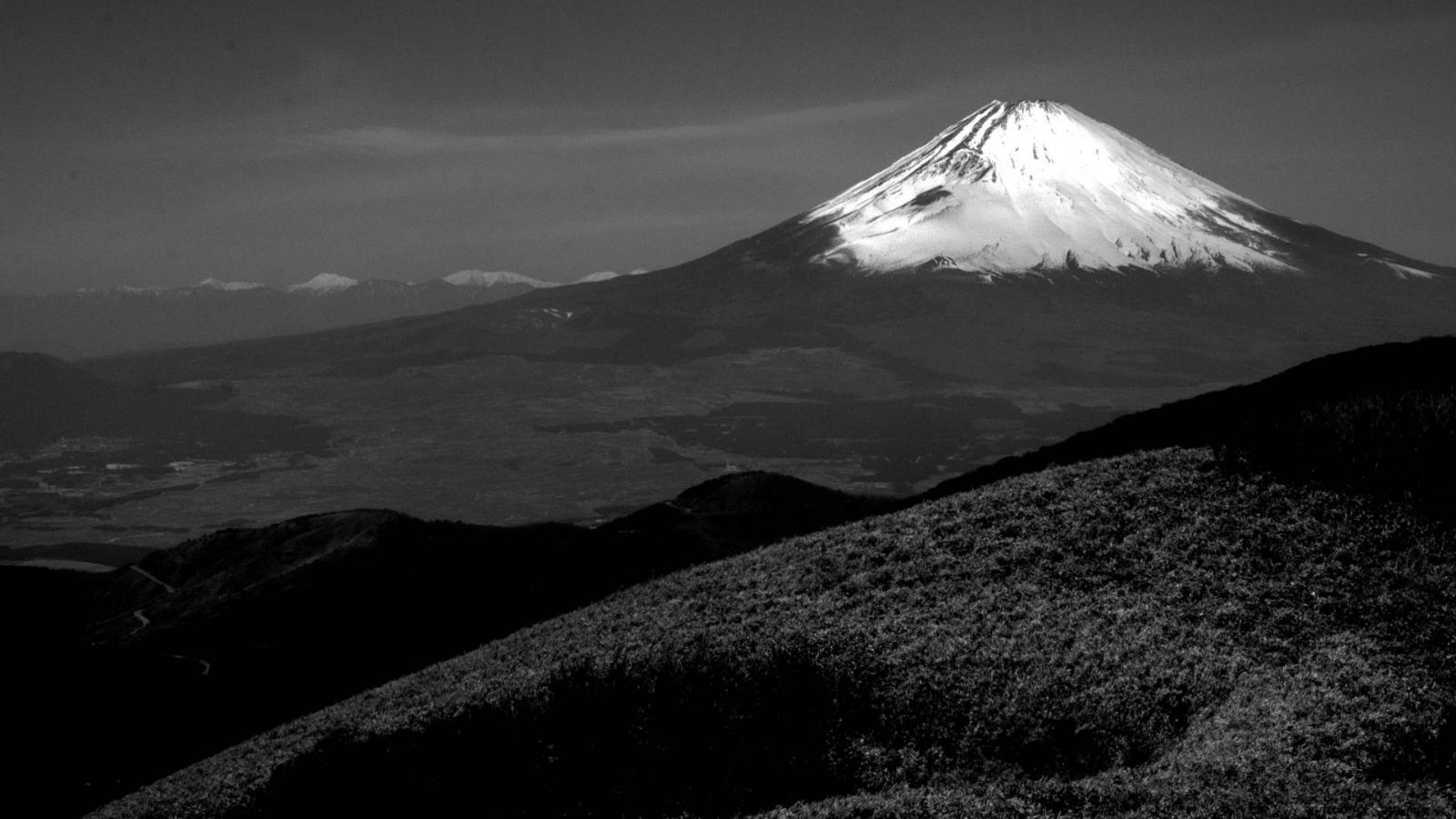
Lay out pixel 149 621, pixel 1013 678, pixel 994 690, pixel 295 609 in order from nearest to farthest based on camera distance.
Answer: pixel 994 690
pixel 1013 678
pixel 295 609
pixel 149 621

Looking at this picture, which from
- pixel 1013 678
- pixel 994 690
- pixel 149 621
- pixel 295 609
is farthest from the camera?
pixel 149 621

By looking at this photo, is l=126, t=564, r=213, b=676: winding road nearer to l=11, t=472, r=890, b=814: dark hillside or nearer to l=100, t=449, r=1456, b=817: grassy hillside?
l=11, t=472, r=890, b=814: dark hillside

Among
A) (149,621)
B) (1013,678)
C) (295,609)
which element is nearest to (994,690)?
(1013,678)

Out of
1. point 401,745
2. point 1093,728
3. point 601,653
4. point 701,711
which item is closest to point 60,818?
point 401,745

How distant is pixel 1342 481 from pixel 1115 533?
5.32m

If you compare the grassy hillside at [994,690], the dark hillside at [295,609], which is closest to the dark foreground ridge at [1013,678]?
the grassy hillside at [994,690]

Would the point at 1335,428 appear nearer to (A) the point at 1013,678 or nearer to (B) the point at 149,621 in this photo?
(A) the point at 1013,678

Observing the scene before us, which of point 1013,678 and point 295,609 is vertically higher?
point 1013,678

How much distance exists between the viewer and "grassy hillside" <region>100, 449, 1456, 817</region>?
1574cm

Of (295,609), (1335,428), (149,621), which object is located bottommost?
(149,621)

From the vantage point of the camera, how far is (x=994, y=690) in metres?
A: 19.6

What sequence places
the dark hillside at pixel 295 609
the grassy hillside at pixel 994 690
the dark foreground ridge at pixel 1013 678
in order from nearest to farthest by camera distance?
the grassy hillside at pixel 994 690 → the dark foreground ridge at pixel 1013 678 → the dark hillside at pixel 295 609

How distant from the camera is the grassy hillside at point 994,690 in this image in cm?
1574

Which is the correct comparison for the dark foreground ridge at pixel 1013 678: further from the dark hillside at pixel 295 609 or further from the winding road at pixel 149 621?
the winding road at pixel 149 621
